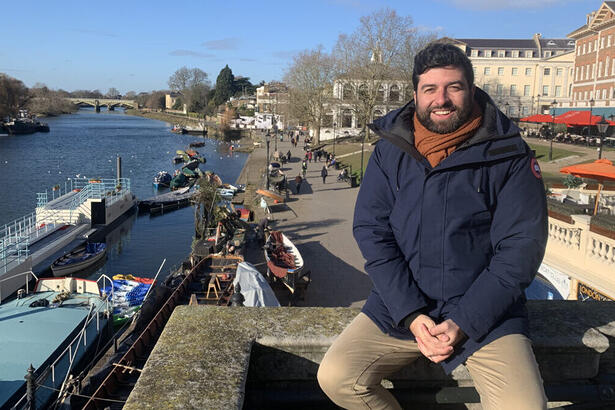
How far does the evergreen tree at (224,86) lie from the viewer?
13838 cm

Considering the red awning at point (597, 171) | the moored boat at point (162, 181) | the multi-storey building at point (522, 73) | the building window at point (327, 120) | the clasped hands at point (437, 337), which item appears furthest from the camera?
the multi-storey building at point (522, 73)

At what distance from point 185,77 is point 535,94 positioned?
357 feet

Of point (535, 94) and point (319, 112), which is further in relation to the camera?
point (535, 94)

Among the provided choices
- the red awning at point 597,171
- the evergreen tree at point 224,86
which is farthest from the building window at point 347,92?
the evergreen tree at point 224,86

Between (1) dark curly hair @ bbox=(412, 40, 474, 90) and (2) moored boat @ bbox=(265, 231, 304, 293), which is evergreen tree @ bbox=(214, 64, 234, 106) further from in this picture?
(1) dark curly hair @ bbox=(412, 40, 474, 90)

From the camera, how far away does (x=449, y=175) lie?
7.34 ft

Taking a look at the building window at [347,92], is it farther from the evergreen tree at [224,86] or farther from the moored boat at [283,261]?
the evergreen tree at [224,86]

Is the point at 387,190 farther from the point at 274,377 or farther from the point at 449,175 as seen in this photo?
the point at 274,377

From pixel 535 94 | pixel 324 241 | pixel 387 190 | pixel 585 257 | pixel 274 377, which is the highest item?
pixel 535 94

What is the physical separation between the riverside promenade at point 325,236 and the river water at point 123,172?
5.60 metres

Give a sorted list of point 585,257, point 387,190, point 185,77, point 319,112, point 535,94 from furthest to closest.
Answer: point 185,77 → point 535,94 → point 319,112 → point 585,257 → point 387,190

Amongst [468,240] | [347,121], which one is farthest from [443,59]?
[347,121]

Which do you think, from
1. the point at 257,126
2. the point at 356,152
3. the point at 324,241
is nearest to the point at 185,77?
the point at 257,126

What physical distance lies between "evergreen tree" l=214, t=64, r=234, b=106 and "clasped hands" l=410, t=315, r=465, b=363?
139166mm
